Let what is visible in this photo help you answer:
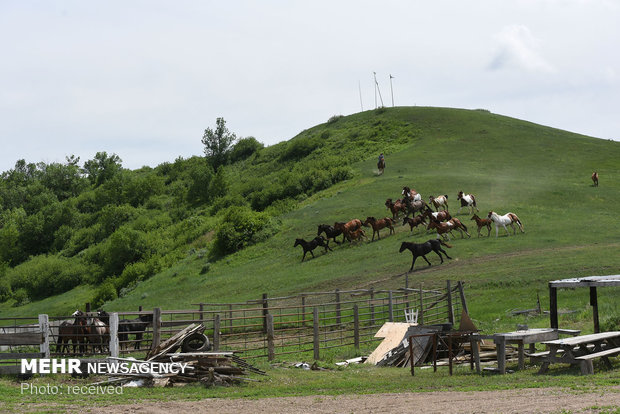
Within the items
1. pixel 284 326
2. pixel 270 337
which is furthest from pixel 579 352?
pixel 284 326

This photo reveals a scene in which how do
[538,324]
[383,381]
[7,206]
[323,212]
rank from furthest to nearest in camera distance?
[7,206], [323,212], [538,324], [383,381]

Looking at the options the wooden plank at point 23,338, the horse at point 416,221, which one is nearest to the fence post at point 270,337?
the wooden plank at point 23,338

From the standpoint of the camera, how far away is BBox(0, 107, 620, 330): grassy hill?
3194cm

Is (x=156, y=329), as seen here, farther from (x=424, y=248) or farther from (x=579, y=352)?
(x=424, y=248)

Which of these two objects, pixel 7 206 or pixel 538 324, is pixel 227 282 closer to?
pixel 538 324

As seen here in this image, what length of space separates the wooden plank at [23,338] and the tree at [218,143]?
321 ft

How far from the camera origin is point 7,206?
13200cm

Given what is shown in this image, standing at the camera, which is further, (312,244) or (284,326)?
(312,244)

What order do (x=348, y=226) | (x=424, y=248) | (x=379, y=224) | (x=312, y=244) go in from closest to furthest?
(x=424, y=248)
(x=312, y=244)
(x=379, y=224)
(x=348, y=226)

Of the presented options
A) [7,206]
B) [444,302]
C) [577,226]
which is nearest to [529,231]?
[577,226]

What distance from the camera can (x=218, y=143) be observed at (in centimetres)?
11631

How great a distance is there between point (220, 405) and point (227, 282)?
32.0m

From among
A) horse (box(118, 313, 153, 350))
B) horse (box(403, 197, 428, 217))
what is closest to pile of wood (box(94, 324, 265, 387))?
horse (box(118, 313, 153, 350))

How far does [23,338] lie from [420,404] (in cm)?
988
